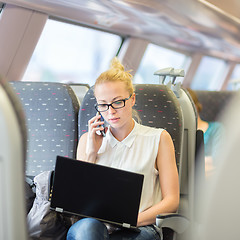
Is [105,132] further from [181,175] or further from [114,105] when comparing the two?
[181,175]

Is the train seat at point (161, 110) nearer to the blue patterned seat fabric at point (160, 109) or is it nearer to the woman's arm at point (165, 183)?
the blue patterned seat fabric at point (160, 109)

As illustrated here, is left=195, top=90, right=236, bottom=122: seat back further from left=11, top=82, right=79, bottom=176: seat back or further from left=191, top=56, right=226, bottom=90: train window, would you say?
left=191, top=56, right=226, bottom=90: train window

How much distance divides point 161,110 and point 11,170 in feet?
4.64

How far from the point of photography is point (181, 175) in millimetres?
2254

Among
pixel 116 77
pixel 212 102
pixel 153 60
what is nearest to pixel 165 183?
pixel 116 77

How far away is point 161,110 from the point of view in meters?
2.15

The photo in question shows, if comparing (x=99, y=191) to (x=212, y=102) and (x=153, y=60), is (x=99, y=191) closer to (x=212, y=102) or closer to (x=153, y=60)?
(x=212, y=102)

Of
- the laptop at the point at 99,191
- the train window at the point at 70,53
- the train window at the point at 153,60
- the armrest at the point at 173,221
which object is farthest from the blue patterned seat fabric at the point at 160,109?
the train window at the point at 153,60

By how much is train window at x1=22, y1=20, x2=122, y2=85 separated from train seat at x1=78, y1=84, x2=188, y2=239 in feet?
8.45

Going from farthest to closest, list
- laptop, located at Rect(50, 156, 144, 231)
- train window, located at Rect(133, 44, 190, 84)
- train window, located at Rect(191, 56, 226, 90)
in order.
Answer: train window, located at Rect(191, 56, 226, 90) < train window, located at Rect(133, 44, 190, 84) < laptop, located at Rect(50, 156, 144, 231)

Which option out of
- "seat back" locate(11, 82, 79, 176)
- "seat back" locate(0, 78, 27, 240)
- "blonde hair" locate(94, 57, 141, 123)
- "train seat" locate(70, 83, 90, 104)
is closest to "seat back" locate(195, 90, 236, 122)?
"train seat" locate(70, 83, 90, 104)

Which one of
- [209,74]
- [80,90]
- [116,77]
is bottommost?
[80,90]

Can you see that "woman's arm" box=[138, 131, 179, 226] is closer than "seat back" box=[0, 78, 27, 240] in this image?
No

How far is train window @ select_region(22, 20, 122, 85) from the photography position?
16.4 ft
